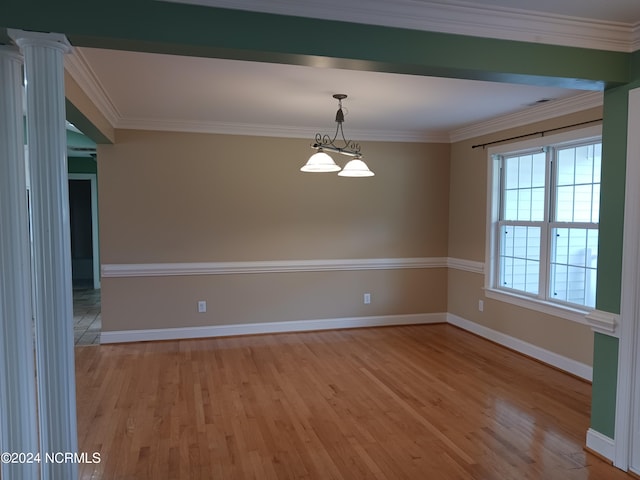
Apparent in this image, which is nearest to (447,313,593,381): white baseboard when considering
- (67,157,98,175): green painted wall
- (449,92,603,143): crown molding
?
(449,92,603,143): crown molding

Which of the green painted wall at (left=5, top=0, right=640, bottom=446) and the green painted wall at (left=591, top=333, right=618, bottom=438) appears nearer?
the green painted wall at (left=5, top=0, right=640, bottom=446)

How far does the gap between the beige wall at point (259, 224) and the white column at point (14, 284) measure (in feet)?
9.81

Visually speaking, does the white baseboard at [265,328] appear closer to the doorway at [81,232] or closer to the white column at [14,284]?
the white column at [14,284]

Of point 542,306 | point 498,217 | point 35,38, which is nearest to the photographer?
point 35,38

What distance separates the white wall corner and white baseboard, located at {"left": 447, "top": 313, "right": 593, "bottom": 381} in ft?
4.74

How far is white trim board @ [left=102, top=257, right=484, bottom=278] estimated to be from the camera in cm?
495

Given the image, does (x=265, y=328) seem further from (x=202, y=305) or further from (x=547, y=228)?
(x=547, y=228)

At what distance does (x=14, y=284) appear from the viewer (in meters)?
1.96

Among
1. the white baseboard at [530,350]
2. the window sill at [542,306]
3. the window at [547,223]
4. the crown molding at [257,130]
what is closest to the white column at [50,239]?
the crown molding at [257,130]

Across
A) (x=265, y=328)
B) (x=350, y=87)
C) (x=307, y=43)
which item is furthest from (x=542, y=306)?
(x=307, y=43)

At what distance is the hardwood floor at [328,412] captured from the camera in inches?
104

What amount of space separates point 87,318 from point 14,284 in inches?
187

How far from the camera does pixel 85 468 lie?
101 inches

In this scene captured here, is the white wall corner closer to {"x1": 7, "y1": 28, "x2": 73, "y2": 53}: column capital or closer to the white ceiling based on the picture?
the white ceiling
